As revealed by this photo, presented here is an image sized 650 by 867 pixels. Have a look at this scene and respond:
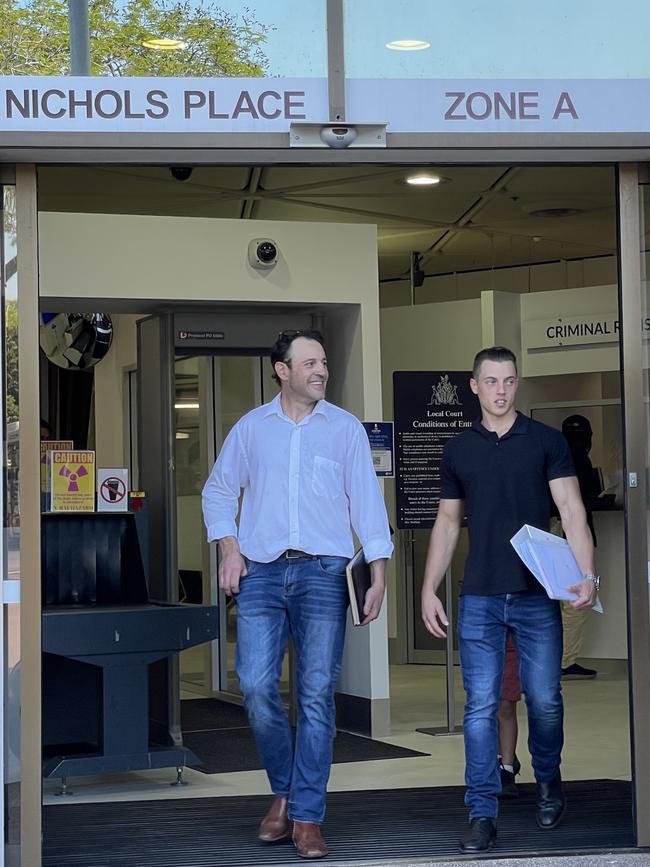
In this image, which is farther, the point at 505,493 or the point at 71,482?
the point at 71,482

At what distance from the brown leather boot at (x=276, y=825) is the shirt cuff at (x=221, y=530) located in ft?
2.93

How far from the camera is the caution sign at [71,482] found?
21.6ft

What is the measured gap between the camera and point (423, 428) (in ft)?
26.2

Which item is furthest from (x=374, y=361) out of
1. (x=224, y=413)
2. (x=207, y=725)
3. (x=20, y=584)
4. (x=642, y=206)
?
(x=20, y=584)

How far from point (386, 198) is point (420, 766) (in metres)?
4.21

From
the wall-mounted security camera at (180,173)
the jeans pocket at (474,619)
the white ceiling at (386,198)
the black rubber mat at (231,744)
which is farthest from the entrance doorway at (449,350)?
the jeans pocket at (474,619)

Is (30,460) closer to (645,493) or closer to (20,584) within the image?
(20,584)

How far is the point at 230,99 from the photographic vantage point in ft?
14.3

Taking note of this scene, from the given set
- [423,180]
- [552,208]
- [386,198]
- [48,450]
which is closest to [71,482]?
[48,450]

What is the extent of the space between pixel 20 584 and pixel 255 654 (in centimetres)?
81

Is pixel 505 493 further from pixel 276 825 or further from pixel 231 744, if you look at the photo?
pixel 231 744

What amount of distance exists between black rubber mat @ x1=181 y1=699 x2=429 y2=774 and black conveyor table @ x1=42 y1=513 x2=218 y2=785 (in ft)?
1.56

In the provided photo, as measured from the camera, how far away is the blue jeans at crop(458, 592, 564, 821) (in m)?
4.54

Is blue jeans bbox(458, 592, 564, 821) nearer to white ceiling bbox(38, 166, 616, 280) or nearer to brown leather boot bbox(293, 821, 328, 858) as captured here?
brown leather boot bbox(293, 821, 328, 858)
